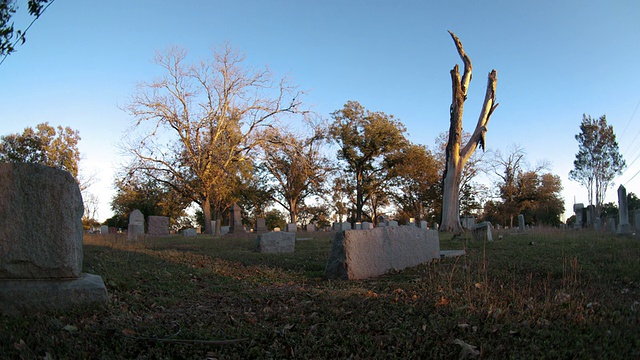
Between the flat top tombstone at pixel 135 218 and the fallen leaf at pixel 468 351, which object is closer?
the fallen leaf at pixel 468 351

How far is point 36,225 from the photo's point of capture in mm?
4820

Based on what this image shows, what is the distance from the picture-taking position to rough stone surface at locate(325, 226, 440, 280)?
25.0 feet

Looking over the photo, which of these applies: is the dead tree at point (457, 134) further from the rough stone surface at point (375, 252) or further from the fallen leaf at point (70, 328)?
the fallen leaf at point (70, 328)

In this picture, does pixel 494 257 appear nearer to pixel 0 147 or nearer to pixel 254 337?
pixel 254 337

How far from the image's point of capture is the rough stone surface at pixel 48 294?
178 inches

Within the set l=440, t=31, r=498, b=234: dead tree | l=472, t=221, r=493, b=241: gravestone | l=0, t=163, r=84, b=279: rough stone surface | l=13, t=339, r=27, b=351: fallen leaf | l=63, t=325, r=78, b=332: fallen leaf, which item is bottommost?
l=13, t=339, r=27, b=351: fallen leaf

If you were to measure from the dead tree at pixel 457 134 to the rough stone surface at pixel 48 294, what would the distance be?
1905 cm

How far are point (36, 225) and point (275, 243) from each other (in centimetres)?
803

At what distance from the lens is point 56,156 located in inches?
1715

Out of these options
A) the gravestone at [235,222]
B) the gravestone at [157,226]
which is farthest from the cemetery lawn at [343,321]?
the gravestone at [235,222]

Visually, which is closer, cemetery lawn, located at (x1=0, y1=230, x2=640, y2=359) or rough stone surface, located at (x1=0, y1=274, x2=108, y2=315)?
cemetery lawn, located at (x1=0, y1=230, x2=640, y2=359)

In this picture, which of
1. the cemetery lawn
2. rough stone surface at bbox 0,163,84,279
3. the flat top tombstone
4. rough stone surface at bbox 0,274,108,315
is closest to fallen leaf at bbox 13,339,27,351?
the cemetery lawn

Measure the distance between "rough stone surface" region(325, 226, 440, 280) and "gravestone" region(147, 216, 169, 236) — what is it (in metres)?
22.8

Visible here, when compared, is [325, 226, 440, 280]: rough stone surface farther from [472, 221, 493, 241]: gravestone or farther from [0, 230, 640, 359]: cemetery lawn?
[472, 221, 493, 241]: gravestone
